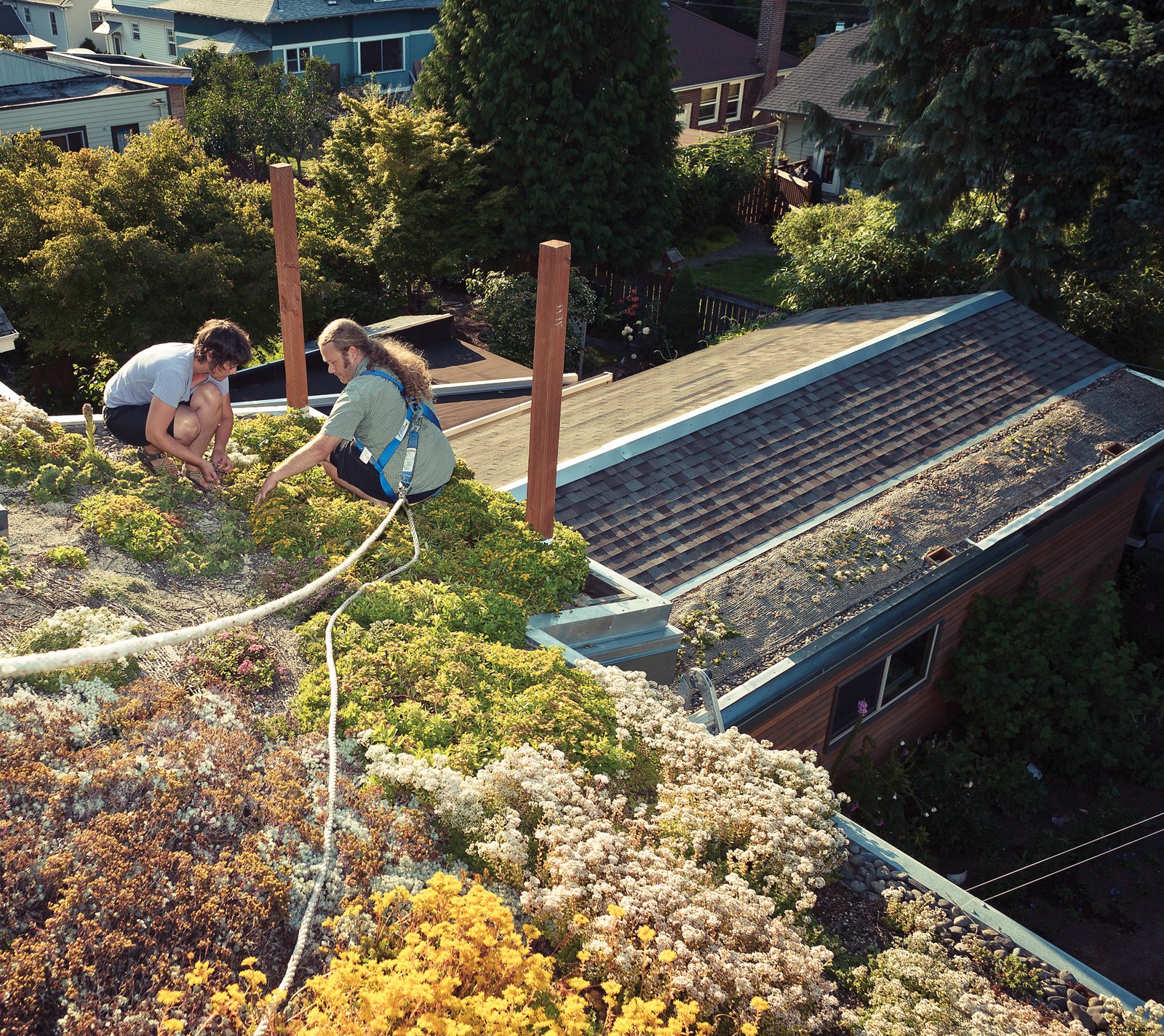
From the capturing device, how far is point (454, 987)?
3.06m

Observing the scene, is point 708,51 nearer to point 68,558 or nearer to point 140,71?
point 140,71

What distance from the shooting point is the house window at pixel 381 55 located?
132ft

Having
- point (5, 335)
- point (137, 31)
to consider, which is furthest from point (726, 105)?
point (5, 335)

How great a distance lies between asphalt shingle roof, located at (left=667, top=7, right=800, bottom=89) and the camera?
128 feet

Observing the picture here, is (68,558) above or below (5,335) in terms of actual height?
above

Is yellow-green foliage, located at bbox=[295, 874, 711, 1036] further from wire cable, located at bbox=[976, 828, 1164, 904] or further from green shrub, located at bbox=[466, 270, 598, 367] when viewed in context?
green shrub, located at bbox=[466, 270, 598, 367]

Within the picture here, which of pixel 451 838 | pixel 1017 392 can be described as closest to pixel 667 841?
pixel 451 838

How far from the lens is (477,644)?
16.0 feet

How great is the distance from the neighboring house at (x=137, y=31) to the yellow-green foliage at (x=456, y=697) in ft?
143

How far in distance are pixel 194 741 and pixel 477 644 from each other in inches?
56.6

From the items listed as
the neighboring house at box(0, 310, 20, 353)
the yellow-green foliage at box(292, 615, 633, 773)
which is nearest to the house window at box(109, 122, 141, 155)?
the neighboring house at box(0, 310, 20, 353)

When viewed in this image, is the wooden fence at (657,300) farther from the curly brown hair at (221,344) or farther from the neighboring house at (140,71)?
the curly brown hair at (221,344)

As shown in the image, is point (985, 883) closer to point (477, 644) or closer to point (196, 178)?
point (477, 644)

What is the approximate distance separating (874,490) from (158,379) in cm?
576
